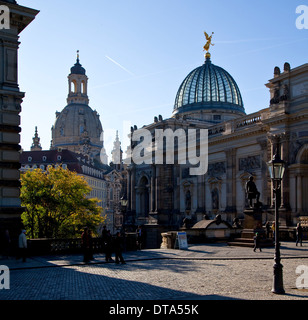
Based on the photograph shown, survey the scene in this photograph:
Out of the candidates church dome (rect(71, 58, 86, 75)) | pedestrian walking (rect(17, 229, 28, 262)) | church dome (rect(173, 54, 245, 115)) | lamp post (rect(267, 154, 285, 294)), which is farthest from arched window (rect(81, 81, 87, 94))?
lamp post (rect(267, 154, 285, 294))

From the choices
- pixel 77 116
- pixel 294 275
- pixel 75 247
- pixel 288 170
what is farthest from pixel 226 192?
pixel 77 116

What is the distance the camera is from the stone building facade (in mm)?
39688

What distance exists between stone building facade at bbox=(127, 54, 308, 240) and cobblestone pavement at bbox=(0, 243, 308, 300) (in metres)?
14.6

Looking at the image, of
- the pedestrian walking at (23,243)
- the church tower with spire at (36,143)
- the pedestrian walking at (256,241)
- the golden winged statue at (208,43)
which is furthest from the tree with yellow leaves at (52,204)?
the church tower with spire at (36,143)

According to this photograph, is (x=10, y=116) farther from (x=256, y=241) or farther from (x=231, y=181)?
(x=231, y=181)

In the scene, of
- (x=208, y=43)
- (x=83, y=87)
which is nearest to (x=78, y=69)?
(x=83, y=87)

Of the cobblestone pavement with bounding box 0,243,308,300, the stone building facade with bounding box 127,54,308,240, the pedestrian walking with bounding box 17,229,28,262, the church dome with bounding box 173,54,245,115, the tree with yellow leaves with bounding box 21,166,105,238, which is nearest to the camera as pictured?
the cobblestone pavement with bounding box 0,243,308,300

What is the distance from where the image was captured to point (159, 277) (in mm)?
18047

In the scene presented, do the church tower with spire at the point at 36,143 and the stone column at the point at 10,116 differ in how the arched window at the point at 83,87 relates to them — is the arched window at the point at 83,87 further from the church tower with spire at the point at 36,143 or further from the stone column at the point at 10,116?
the stone column at the point at 10,116

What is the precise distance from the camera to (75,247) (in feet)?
96.0

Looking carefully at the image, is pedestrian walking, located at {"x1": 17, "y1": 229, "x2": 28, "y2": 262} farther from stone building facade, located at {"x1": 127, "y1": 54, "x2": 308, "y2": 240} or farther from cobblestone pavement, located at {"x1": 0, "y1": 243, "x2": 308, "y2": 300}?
stone building facade, located at {"x1": 127, "y1": 54, "x2": 308, "y2": 240}

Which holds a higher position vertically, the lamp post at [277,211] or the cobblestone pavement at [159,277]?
the lamp post at [277,211]

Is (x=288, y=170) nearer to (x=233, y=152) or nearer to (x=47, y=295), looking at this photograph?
(x=233, y=152)

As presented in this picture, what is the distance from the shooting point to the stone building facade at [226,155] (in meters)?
39.7
